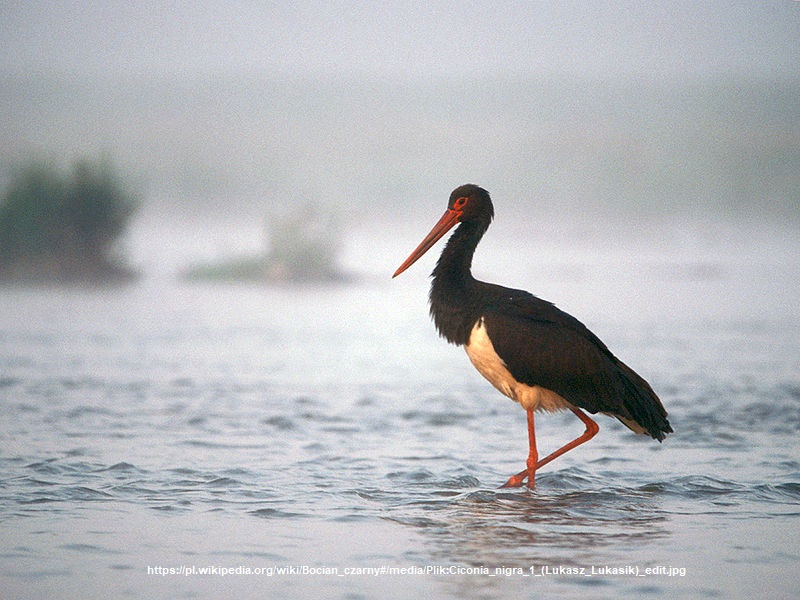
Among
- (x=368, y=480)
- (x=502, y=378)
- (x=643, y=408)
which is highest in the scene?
(x=502, y=378)

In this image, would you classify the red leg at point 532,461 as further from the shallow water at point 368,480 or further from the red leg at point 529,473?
the shallow water at point 368,480

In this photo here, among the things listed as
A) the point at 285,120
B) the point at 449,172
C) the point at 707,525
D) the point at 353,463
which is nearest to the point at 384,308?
the point at 449,172

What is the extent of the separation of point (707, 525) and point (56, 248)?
17885 millimetres

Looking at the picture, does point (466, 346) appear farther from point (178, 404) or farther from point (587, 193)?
point (587, 193)

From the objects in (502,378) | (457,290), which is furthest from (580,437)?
(457,290)

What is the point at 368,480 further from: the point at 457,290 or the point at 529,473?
the point at 457,290

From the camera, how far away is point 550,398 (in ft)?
20.7

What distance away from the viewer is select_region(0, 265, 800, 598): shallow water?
4.27 m

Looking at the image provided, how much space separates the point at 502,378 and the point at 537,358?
0.26 m

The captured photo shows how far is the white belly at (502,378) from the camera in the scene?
6.13 m

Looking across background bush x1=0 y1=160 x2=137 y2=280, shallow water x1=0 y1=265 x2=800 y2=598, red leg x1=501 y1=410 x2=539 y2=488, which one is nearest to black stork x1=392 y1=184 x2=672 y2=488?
red leg x1=501 y1=410 x2=539 y2=488

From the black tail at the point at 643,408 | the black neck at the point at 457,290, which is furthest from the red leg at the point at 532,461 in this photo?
the black neck at the point at 457,290

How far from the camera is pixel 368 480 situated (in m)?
6.02

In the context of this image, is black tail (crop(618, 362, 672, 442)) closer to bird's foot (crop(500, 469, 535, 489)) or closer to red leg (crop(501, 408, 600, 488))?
red leg (crop(501, 408, 600, 488))
